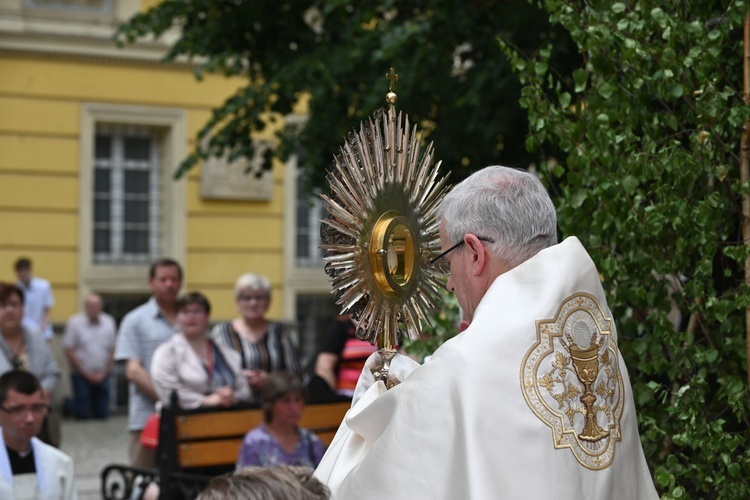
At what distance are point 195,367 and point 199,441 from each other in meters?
0.54

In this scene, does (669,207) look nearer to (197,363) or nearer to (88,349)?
(197,363)

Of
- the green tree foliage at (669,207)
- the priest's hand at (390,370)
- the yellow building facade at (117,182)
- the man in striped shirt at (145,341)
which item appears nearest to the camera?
the priest's hand at (390,370)

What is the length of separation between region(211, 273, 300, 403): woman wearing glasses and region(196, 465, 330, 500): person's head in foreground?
17.5ft

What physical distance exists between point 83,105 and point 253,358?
8.30 meters

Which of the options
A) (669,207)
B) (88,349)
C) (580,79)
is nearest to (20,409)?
(580,79)

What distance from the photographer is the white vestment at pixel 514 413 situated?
256 centimetres

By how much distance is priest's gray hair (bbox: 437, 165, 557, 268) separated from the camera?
280 cm

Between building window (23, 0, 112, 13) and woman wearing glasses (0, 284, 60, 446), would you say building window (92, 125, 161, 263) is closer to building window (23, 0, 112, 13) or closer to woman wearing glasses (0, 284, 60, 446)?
building window (23, 0, 112, 13)

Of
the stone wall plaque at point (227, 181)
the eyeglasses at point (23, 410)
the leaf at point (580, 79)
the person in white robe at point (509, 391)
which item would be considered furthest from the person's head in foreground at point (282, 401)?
the stone wall plaque at point (227, 181)

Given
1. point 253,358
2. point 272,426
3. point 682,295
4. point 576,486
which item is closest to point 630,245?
point 682,295

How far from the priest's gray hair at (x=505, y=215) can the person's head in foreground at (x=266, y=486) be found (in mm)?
774

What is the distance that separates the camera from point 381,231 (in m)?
3.15

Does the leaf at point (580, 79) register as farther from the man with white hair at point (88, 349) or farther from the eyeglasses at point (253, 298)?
the man with white hair at point (88, 349)

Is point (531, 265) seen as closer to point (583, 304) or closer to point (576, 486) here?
point (583, 304)
